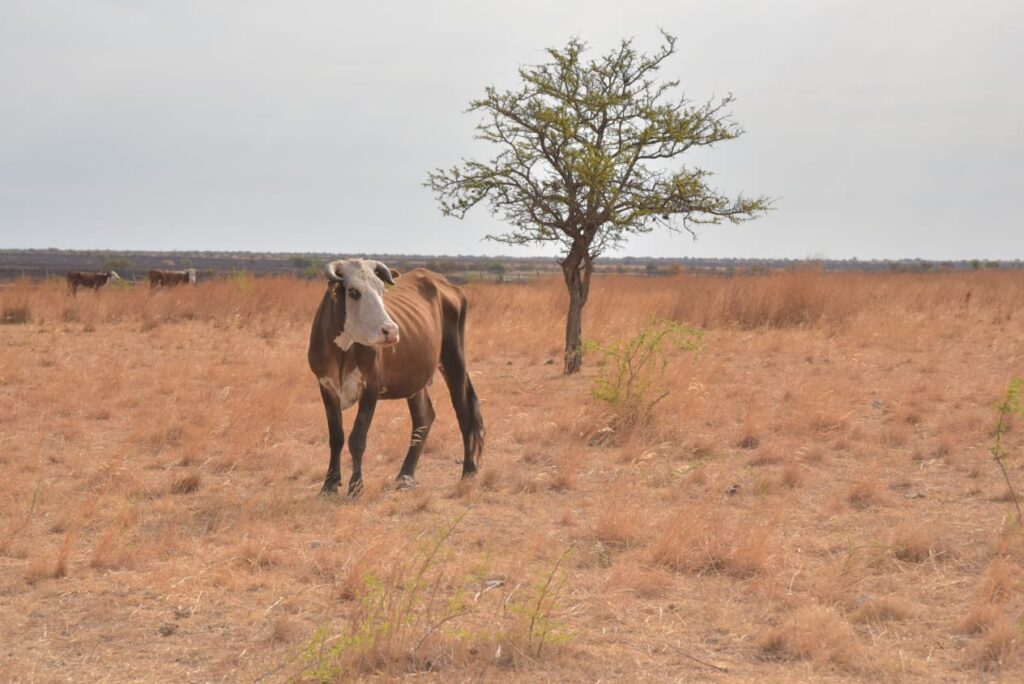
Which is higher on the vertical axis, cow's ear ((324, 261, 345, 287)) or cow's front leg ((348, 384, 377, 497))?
cow's ear ((324, 261, 345, 287))

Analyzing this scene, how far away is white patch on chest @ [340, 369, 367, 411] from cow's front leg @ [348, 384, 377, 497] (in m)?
0.05

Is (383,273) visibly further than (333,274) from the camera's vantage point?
Yes

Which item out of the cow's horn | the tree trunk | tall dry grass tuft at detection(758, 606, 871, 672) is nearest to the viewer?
tall dry grass tuft at detection(758, 606, 871, 672)

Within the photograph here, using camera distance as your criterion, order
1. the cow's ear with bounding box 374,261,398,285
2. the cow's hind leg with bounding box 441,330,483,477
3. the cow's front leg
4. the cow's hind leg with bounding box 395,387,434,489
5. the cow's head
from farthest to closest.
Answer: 1. the cow's hind leg with bounding box 441,330,483,477
2. the cow's hind leg with bounding box 395,387,434,489
3. the cow's ear with bounding box 374,261,398,285
4. the cow's front leg
5. the cow's head

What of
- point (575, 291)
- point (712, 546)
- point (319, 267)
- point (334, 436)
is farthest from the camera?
point (319, 267)

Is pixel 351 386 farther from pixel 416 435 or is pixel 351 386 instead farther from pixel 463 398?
pixel 463 398

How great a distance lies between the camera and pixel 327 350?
7.64 m

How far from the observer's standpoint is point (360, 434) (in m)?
7.63

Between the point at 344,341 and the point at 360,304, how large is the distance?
325mm

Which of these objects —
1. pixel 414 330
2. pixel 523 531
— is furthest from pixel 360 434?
pixel 523 531

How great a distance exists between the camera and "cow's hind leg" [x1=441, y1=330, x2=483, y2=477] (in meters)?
8.61

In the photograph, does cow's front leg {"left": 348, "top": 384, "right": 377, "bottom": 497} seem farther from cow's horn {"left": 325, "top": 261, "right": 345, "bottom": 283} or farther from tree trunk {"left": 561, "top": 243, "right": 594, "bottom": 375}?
tree trunk {"left": 561, "top": 243, "right": 594, "bottom": 375}

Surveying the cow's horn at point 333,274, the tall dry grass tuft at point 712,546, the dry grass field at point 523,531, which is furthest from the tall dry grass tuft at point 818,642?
the cow's horn at point 333,274

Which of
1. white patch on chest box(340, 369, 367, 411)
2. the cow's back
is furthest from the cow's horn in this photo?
white patch on chest box(340, 369, 367, 411)
